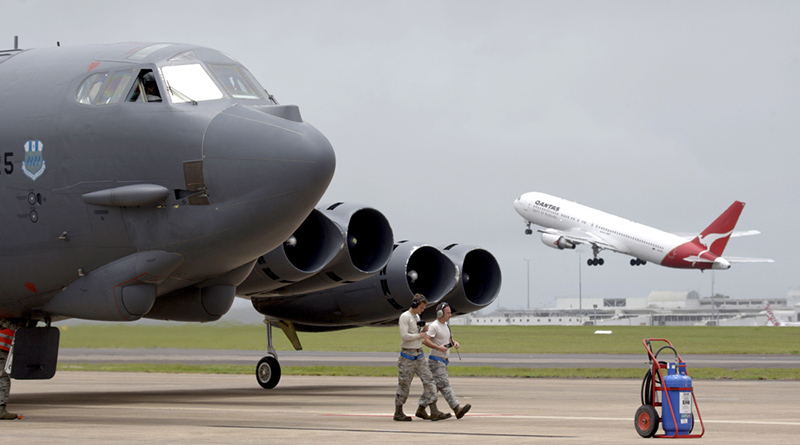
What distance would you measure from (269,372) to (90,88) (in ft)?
32.4

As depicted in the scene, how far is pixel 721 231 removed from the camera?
309ft

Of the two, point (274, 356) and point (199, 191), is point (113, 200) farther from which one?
point (274, 356)

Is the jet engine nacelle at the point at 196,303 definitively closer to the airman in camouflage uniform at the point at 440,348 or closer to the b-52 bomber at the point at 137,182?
the b-52 bomber at the point at 137,182

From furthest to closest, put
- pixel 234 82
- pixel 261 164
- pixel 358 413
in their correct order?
pixel 358 413 < pixel 234 82 < pixel 261 164

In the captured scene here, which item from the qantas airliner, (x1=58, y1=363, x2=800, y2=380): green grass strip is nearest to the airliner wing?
the qantas airliner

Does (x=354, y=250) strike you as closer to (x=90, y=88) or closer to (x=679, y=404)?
(x=90, y=88)

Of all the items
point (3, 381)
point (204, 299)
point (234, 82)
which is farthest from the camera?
point (204, 299)

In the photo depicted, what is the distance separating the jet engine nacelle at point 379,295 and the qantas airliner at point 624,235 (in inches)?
2801

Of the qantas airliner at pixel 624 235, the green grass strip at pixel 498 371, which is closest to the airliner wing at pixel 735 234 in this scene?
the qantas airliner at pixel 624 235

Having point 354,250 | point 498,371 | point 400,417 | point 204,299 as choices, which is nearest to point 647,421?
point 400,417

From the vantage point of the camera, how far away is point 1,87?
55.6ft

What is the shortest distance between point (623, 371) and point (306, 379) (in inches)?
365

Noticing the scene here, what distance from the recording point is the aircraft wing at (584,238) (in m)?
95.6

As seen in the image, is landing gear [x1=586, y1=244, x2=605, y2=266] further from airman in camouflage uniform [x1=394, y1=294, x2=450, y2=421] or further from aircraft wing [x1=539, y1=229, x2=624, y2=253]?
airman in camouflage uniform [x1=394, y1=294, x2=450, y2=421]
